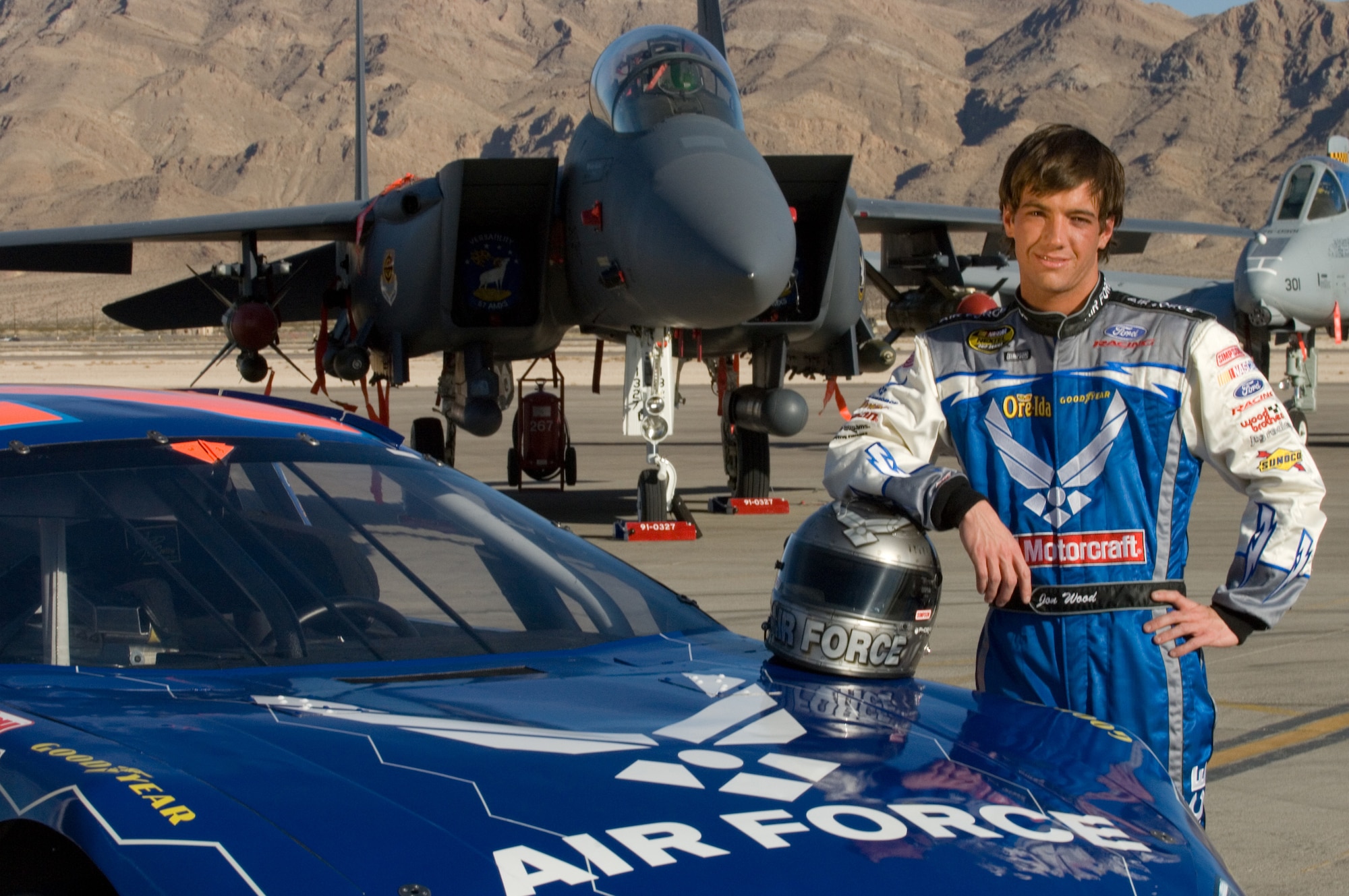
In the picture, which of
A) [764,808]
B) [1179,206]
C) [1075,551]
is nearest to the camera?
[764,808]

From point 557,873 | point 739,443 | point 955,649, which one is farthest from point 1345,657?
point 739,443

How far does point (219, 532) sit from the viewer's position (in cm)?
330

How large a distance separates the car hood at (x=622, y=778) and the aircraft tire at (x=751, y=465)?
1154 cm

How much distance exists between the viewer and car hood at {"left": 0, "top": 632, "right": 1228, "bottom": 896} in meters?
2.15

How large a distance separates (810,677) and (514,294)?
10445 millimetres

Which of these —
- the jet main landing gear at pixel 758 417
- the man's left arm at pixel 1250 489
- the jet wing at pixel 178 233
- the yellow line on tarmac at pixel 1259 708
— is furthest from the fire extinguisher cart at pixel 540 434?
the man's left arm at pixel 1250 489

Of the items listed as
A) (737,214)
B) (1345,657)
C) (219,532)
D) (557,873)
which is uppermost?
(737,214)

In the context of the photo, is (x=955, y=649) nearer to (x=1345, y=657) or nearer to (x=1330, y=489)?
(x=1345, y=657)

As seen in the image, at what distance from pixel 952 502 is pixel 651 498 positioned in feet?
30.6

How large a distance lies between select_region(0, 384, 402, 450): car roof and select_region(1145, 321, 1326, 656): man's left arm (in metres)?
1.98

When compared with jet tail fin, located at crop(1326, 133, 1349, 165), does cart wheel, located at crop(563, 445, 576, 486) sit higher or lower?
lower

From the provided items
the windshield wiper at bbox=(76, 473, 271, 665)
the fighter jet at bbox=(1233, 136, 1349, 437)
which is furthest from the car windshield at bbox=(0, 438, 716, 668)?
the fighter jet at bbox=(1233, 136, 1349, 437)

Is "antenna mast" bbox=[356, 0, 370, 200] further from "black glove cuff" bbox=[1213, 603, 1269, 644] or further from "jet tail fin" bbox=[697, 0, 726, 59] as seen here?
"black glove cuff" bbox=[1213, 603, 1269, 644]

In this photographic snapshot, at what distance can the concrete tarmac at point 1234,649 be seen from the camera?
475 centimetres
